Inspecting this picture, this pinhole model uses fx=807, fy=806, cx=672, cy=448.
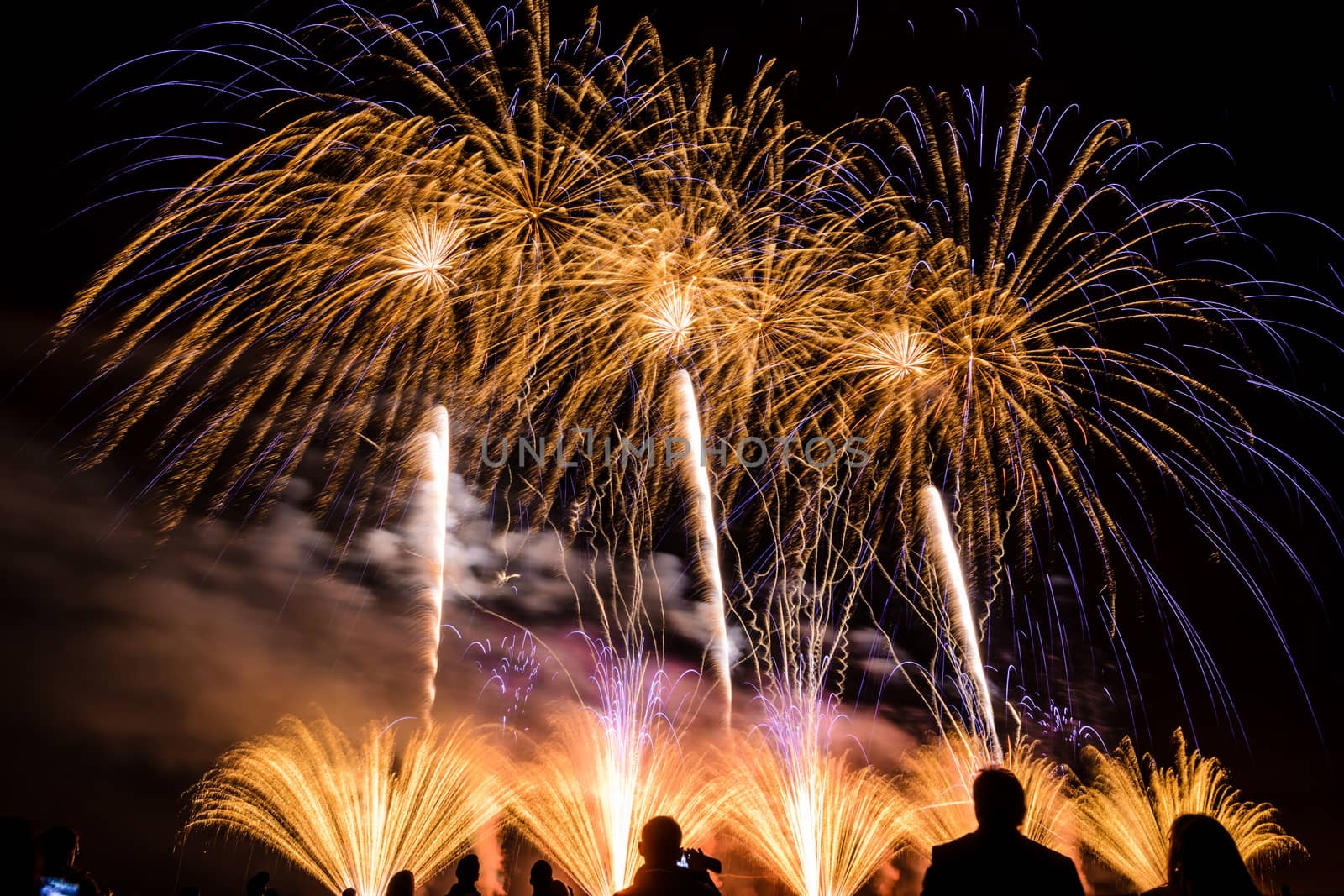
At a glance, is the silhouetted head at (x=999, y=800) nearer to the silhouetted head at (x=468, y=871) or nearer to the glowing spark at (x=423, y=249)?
the silhouetted head at (x=468, y=871)

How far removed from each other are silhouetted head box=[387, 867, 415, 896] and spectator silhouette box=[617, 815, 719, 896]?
11.9 ft

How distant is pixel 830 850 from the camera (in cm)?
2959

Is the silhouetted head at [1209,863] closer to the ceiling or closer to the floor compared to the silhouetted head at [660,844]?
closer to the floor

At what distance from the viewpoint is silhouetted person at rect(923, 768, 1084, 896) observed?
138 inches

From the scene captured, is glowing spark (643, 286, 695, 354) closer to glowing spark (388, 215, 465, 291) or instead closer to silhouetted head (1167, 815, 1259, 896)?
glowing spark (388, 215, 465, 291)

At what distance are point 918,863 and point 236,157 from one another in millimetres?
44759

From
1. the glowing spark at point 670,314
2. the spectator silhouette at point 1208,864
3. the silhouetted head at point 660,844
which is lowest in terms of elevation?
the spectator silhouette at point 1208,864

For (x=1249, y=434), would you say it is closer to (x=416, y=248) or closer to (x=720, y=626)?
(x=720, y=626)

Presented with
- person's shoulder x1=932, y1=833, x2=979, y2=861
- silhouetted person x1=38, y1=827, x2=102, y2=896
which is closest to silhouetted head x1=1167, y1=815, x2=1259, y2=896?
person's shoulder x1=932, y1=833, x2=979, y2=861

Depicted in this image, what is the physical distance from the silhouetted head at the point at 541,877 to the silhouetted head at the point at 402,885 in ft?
3.69

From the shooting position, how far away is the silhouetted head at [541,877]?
784cm

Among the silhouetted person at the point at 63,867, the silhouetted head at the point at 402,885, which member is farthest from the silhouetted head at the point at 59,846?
the silhouetted head at the point at 402,885

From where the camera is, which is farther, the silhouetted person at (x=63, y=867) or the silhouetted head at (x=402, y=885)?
the silhouetted head at (x=402, y=885)

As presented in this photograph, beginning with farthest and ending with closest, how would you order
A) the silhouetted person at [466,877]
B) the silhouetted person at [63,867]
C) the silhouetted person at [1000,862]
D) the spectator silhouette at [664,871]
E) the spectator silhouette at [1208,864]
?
the silhouetted person at [466,877]
the silhouetted person at [63,867]
the spectator silhouette at [664,871]
the spectator silhouette at [1208,864]
the silhouetted person at [1000,862]
